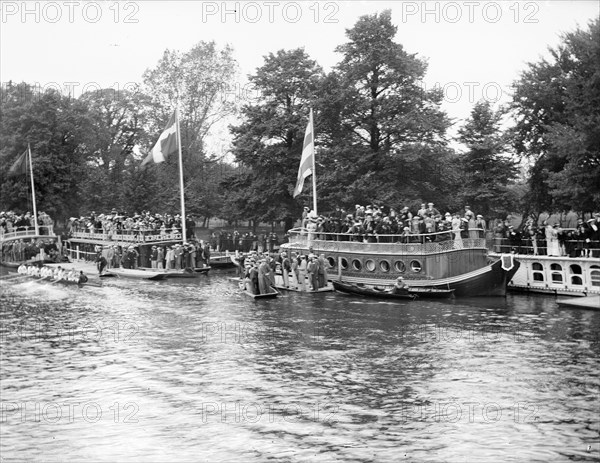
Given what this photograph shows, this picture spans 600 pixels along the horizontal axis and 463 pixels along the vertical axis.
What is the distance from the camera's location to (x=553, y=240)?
3959cm

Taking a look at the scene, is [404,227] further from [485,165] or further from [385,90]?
[385,90]

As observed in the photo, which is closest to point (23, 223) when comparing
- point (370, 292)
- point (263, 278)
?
point (263, 278)

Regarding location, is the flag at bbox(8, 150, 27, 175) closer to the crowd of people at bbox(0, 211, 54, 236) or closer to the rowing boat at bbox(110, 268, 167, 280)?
the crowd of people at bbox(0, 211, 54, 236)

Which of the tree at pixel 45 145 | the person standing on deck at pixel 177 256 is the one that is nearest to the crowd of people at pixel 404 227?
the person standing on deck at pixel 177 256

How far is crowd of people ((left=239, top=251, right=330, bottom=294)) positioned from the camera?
4044cm

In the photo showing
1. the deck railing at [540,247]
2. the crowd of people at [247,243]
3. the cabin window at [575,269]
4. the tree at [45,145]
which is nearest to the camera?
the deck railing at [540,247]

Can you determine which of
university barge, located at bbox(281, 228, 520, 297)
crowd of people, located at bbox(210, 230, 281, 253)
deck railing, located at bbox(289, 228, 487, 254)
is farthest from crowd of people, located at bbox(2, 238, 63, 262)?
university barge, located at bbox(281, 228, 520, 297)

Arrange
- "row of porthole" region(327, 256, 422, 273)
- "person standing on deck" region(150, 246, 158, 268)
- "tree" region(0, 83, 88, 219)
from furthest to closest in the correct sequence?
1. "tree" region(0, 83, 88, 219)
2. "person standing on deck" region(150, 246, 158, 268)
3. "row of porthole" region(327, 256, 422, 273)

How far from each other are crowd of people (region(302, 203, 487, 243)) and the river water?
435 centimetres

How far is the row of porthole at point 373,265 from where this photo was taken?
1602 inches

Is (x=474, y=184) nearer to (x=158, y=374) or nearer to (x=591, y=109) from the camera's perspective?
(x=591, y=109)

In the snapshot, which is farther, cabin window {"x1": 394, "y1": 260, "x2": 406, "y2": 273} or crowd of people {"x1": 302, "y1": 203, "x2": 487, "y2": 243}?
cabin window {"x1": 394, "y1": 260, "x2": 406, "y2": 273}

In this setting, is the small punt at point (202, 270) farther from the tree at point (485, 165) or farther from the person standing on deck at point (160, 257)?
the tree at point (485, 165)

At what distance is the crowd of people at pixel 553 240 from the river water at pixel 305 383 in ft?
11.9
